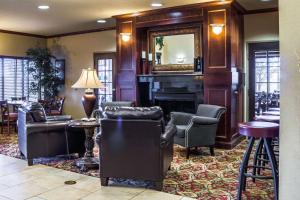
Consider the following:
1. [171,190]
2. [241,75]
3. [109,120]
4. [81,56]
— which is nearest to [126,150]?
[109,120]

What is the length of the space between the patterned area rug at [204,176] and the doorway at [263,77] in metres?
1.68

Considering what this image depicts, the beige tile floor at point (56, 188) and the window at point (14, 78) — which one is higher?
the window at point (14, 78)

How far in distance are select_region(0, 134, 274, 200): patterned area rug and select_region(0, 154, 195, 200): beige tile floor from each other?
192 millimetres

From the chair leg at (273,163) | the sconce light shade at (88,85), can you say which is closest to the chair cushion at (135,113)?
the sconce light shade at (88,85)

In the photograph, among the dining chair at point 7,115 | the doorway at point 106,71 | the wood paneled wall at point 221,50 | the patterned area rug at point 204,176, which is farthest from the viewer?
the doorway at point 106,71

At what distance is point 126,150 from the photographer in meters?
3.45

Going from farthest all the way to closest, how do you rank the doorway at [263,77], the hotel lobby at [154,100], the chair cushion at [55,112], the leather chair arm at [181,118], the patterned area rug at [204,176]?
the chair cushion at [55,112]
the doorway at [263,77]
the leather chair arm at [181,118]
the patterned area rug at [204,176]
the hotel lobby at [154,100]

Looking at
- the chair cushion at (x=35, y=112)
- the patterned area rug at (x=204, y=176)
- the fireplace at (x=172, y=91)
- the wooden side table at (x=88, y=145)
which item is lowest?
the patterned area rug at (x=204, y=176)

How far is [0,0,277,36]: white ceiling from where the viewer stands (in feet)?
18.7

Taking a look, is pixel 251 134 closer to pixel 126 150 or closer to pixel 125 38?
pixel 126 150

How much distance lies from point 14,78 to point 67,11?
3.52 metres

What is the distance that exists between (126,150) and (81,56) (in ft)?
20.0

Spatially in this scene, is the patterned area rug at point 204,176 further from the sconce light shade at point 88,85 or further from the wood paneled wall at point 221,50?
the sconce light shade at point 88,85

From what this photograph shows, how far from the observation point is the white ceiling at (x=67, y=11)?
5.70 m
